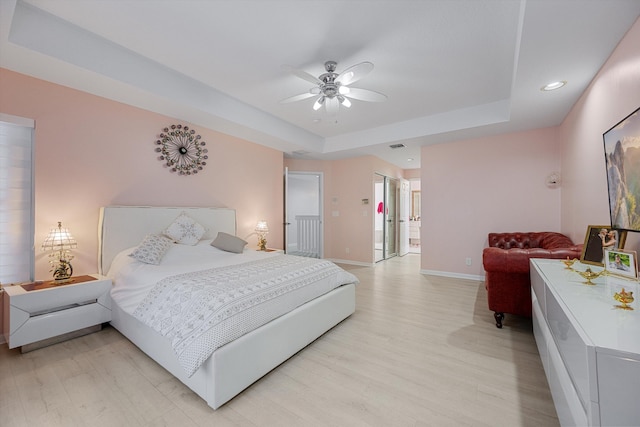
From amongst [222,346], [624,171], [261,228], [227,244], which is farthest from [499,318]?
[261,228]

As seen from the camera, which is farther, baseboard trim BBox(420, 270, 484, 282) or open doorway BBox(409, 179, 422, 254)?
open doorway BBox(409, 179, 422, 254)

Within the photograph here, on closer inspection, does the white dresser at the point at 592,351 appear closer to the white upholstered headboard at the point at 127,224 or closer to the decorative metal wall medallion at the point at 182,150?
the white upholstered headboard at the point at 127,224

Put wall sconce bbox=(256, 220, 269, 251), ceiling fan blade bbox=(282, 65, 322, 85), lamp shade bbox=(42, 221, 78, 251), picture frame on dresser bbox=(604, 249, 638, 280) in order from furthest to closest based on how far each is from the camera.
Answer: wall sconce bbox=(256, 220, 269, 251) → lamp shade bbox=(42, 221, 78, 251) → ceiling fan blade bbox=(282, 65, 322, 85) → picture frame on dresser bbox=(604, 249, 638, 280)

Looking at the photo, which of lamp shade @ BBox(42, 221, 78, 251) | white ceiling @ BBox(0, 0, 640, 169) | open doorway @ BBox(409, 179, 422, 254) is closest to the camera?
white ceiling @ BBox(0, 0, 640, 169)

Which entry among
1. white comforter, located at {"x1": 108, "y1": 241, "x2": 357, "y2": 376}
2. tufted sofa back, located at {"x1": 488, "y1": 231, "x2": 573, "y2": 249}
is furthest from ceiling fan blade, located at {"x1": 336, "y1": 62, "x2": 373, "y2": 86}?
tufted sofa back, located at {"x1": 488, "y1": 231, "x2": 573, "y2": 249}

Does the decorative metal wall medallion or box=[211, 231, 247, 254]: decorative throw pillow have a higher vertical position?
the decorative metal wall medallion

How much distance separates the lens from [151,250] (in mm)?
2760

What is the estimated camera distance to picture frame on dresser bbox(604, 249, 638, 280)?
4.84 ft

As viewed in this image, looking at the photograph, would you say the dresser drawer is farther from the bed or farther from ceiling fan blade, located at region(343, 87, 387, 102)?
ceiling fan blade, located at region(343, 87, 387, 102)

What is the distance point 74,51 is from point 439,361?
160 inches

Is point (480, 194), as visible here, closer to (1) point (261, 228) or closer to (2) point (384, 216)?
(2) point (384, 216)

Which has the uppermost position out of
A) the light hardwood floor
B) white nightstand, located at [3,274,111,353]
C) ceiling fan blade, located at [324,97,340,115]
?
ceiling fan blade, located at [324,97,340,115]

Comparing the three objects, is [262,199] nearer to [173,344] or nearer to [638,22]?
[173,344]

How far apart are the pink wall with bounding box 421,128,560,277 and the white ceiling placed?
21.6 inches
